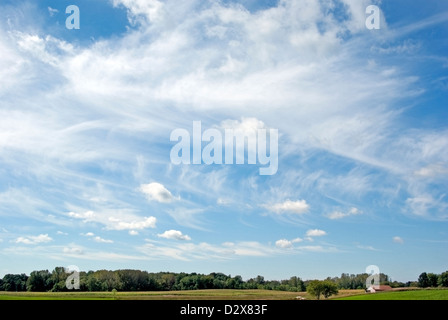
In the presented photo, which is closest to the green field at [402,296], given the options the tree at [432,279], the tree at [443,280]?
the tree at [443,280]

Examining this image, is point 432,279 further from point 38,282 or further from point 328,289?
point 38,282

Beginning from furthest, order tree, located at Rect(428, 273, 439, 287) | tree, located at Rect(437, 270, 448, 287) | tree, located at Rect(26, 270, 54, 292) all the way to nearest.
A: tree, located at Rect(428, 273, 439, 287)
tree, located at Rect(437, 270, 448, 287)
tree, located at Rect(26, 270, 54, 292)

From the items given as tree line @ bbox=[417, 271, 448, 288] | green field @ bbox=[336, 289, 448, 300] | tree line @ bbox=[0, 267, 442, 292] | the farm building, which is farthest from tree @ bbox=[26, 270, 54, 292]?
tree line @ bbox=[417, 271, 448, 288]

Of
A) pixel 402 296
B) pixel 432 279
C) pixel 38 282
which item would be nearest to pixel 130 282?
pixel 38 282

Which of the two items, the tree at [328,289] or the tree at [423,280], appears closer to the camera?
the tree at [328,289]

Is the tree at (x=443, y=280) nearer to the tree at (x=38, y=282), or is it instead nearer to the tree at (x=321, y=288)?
the tree at (x=321, y=288)

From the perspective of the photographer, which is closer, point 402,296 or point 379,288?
point 402,296

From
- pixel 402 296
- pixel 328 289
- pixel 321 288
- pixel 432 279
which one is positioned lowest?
pixel 328 289

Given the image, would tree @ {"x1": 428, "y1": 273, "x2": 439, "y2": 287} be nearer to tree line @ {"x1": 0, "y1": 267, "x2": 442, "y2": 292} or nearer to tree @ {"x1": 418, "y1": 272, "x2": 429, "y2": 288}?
tree @ {"x1": 418, "y1": 272, "x2": 429, "y2": 288}

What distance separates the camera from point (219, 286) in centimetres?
11200

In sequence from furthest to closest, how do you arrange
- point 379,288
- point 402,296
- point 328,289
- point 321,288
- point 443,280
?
point 443,280, point 379,288, point 328,289, point 321,288, point 402,296
